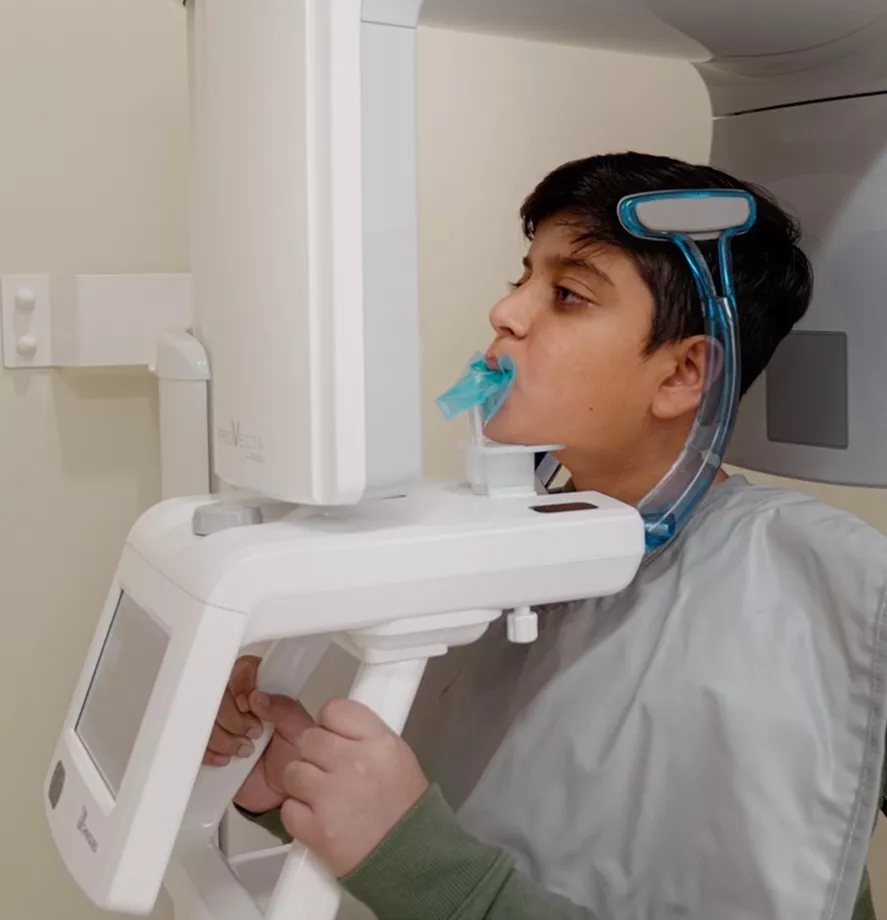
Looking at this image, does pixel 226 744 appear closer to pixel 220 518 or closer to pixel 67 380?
pixel 220 518

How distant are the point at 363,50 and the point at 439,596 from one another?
12.7 inches

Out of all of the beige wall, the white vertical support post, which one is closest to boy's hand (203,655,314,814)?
the white vertical support post

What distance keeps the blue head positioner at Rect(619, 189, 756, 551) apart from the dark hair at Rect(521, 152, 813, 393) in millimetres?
20

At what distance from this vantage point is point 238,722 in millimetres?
884

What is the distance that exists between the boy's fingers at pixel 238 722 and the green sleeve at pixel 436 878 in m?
0.19

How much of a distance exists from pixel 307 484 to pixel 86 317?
672 mm

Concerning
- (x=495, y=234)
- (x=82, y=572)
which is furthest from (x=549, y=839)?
(x=495, y=234)

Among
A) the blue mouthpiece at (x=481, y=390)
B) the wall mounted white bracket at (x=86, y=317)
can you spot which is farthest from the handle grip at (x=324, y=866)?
the wall mounted white bracket at (x=86, y=317)

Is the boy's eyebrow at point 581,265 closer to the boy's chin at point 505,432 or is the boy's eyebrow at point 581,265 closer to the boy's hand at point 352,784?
Result: the boy's chin at point 505,432

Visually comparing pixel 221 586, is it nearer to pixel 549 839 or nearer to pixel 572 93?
pixel 549 839

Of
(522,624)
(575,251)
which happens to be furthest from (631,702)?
(575,251)

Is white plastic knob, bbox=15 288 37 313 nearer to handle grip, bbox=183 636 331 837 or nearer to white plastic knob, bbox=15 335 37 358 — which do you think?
white plastic knob, bbox=15 335 37 358

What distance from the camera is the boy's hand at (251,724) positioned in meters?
0.87

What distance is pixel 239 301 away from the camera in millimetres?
731
